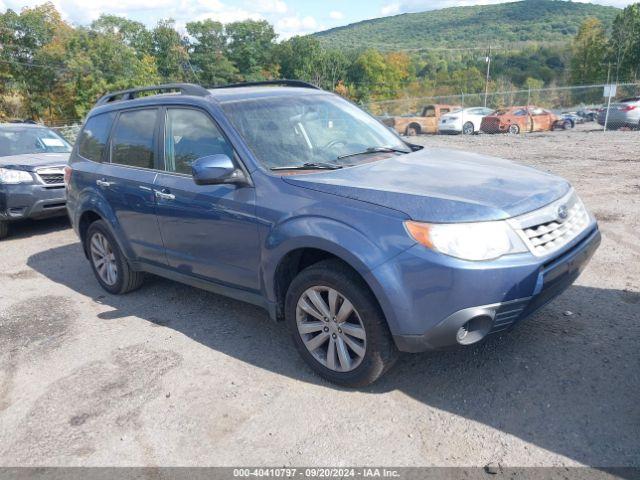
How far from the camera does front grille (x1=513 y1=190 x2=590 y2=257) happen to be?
9.52 feet

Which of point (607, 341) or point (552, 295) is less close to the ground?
point (552, 295)

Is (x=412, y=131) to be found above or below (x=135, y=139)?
below

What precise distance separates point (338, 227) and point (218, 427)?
1337 millimetres

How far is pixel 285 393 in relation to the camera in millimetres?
3336

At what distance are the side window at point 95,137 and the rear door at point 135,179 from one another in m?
0.18

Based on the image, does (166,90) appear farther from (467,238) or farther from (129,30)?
(129,30)

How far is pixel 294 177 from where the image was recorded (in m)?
3.41

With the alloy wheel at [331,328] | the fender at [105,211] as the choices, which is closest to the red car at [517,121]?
the fender at [105,211]

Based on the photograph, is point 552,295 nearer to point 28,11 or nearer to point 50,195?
point 50,195

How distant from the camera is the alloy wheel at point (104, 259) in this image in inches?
204

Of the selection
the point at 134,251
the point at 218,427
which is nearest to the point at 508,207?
the point at 218,427

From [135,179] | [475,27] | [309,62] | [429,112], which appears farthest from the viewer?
[475,27]

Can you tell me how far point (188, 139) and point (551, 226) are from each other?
2670 mm

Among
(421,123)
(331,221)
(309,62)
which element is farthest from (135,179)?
(309,62)
